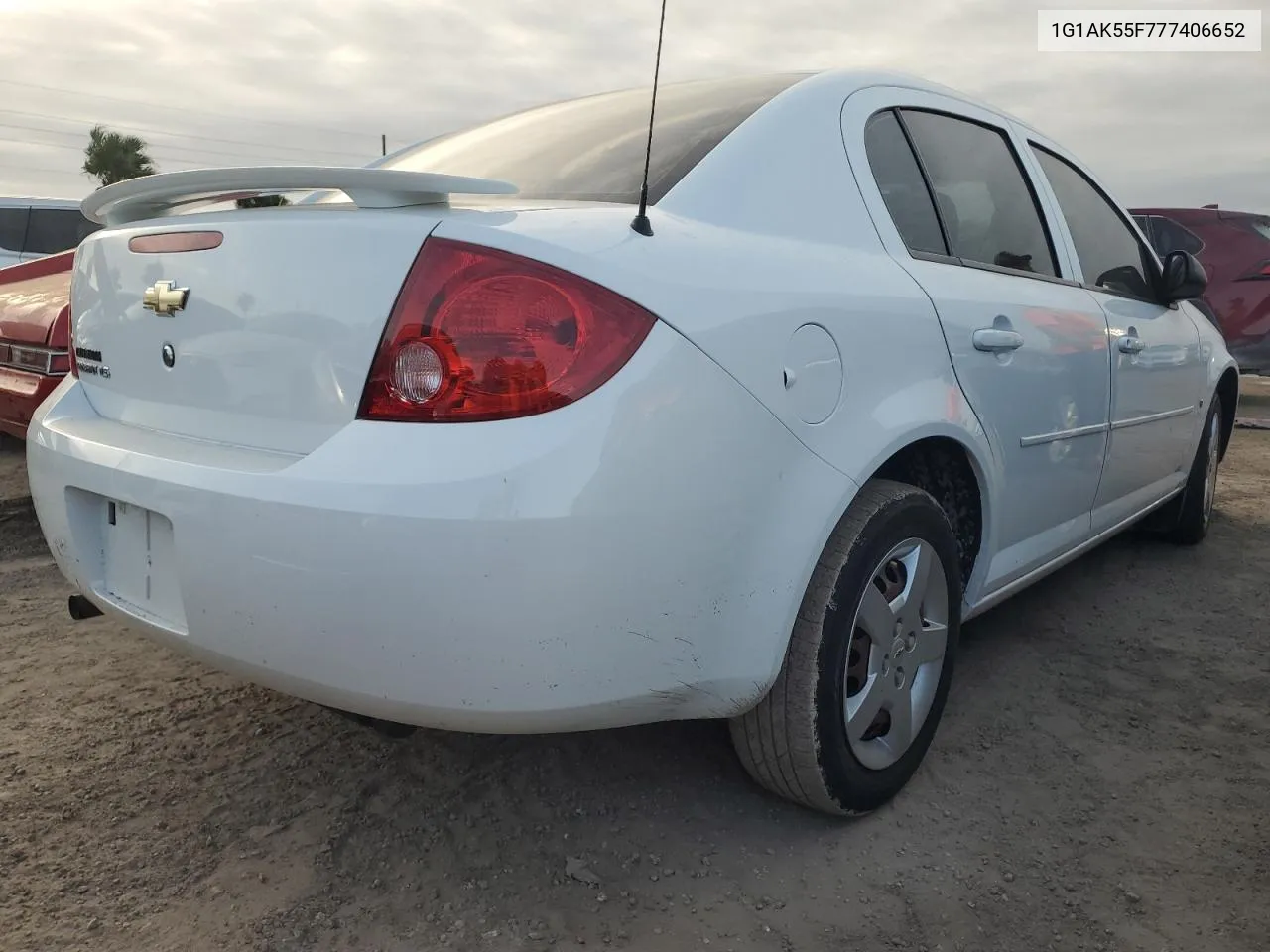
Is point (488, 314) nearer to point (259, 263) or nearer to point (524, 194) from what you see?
point (259, 263)

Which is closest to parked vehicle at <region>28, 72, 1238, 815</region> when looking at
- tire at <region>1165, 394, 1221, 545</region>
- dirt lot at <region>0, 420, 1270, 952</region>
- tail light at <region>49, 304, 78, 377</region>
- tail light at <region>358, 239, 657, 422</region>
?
tail light at <region>358, 239, 657, 422</region>

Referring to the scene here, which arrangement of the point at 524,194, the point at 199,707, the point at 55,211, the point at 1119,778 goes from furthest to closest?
the point at 55,211 < the point at 199,707 < the point at 1119,778 < the point at 524,194

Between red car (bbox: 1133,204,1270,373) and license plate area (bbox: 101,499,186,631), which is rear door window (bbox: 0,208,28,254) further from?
red car (bbox: 1133,204,1270,373)

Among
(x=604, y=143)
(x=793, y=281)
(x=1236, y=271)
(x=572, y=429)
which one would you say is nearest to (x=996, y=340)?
(x=793, y=281)

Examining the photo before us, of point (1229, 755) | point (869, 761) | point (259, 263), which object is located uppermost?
point (259, 263)

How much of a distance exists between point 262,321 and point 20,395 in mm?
2831

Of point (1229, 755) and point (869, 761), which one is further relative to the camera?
point (1229, 755)

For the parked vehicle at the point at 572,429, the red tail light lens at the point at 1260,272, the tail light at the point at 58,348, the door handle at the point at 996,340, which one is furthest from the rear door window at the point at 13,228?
the red tail light lens at the point at 1260,272

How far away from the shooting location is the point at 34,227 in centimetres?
843

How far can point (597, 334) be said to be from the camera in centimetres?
149

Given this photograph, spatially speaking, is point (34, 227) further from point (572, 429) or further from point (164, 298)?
point (572, 429)

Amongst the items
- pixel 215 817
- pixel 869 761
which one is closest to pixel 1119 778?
pixel 869 761

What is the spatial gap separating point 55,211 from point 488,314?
870cm

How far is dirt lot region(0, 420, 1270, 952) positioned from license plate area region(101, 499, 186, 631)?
20.1 inches
